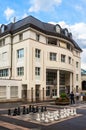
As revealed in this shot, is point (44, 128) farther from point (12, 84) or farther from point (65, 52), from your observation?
point (65, 52)

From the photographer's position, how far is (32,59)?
131 feet

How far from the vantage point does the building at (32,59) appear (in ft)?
129

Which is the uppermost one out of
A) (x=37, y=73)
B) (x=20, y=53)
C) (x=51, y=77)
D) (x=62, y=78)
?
(x=20, y=53)

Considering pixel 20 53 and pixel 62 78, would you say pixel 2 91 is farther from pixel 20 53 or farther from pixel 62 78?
pixel 62 78

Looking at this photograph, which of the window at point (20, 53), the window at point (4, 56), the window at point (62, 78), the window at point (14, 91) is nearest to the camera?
the window at point (14, 91)

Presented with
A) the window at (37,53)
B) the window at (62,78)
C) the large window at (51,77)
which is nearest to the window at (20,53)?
the window at (37,53)

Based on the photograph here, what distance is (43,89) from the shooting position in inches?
1679

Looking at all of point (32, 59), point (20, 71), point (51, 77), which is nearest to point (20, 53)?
point (32, 59)

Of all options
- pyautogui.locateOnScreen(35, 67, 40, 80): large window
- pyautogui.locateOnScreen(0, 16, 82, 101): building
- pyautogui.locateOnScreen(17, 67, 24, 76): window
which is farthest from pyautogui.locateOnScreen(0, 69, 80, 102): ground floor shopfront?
pyautogui.locateOnScreen(17, 67, 24, 76): window

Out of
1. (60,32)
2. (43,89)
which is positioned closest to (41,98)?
(43,89)

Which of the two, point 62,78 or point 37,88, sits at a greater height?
point 62,78

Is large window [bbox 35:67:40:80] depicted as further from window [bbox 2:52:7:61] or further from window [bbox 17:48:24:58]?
window [bbox 2:52:7:61]

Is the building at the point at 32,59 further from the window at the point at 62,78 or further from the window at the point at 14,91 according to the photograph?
the window at the point at 62,78

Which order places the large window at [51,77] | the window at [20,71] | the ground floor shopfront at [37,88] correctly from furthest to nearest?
the large window at [51,77] → the window at [20,71] → the ground floor shopfront at [37,88]
